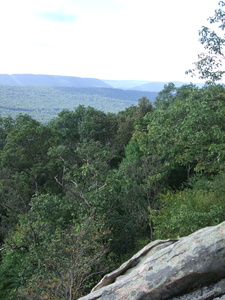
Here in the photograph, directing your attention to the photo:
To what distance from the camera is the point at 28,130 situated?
26672 mm

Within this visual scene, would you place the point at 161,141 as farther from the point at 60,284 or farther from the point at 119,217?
the point at 60,284

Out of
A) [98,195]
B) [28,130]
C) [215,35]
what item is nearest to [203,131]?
[215,35]

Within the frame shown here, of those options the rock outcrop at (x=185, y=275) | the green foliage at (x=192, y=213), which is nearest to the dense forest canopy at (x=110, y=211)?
the green foliage at (x=192, y=213)

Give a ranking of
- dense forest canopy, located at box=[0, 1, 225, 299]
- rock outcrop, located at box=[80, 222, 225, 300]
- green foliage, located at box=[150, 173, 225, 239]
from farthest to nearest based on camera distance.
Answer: dense forest canopy, located at box=[0, 1, 225, 299] < green foliage, located at box=[150, 173, 225, 239] < rock outcrop, located at box=[80, 222, 225, 300]

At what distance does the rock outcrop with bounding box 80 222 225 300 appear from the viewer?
18.7ft

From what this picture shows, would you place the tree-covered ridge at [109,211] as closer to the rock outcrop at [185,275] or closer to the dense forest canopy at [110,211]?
the dense forest canopy at [110,211]

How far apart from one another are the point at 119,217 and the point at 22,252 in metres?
5.97

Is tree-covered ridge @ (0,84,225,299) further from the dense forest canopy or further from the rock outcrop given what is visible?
the rock outcrop

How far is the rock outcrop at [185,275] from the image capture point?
571 cm

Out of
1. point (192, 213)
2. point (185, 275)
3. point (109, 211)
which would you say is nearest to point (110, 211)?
point (109, 211)

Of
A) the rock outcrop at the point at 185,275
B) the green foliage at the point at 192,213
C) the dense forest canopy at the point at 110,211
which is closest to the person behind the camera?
the rock outcrop at the point at 185,275

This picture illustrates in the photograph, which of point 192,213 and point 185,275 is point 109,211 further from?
point 185,275

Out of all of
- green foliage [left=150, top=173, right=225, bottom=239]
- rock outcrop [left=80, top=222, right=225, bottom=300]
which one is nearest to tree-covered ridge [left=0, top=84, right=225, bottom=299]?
green foliage [left=150, top=173, right=225, bottom=239]

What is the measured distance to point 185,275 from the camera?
5801 millimetres
